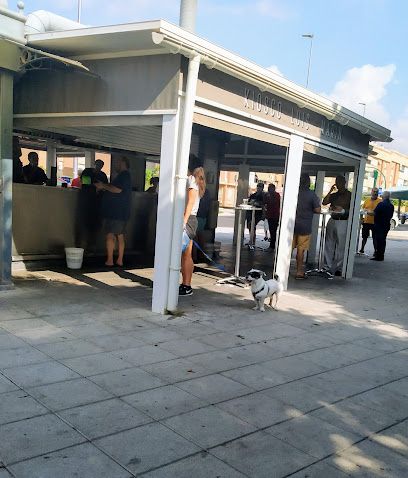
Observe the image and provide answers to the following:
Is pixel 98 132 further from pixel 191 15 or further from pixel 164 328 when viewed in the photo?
pixel 164 328

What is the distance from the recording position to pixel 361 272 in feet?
35.1

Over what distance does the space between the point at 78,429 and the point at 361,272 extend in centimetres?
891

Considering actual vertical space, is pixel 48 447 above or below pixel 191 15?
below

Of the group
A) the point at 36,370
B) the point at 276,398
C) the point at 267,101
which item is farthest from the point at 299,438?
the point at 267,101

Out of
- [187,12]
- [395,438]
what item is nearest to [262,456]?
[395,438]

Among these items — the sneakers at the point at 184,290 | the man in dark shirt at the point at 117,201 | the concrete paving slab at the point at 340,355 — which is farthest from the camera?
the man in dark shirt at the point at 117,201

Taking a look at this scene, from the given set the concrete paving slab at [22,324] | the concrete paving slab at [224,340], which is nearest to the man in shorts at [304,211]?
the concrete paving slab at [224,340]

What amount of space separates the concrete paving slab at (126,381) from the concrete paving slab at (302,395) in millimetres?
929

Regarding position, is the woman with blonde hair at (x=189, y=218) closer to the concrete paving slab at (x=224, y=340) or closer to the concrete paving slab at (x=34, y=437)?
the concrete paving slab at (x=224, y=340)

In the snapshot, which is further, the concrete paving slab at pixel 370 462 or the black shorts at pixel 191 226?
the black shorts at pixel 191 226

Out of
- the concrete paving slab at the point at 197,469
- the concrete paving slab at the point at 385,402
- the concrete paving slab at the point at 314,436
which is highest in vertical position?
the concrete paving slab at the point at 197,469

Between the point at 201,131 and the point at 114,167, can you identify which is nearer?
the point at 201,131

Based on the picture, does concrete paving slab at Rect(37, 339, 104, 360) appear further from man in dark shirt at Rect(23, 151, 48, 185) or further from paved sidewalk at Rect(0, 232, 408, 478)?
man in dark shirt at Rect(23, 151, 48, 185)

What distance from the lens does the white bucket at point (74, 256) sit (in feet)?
26.3
